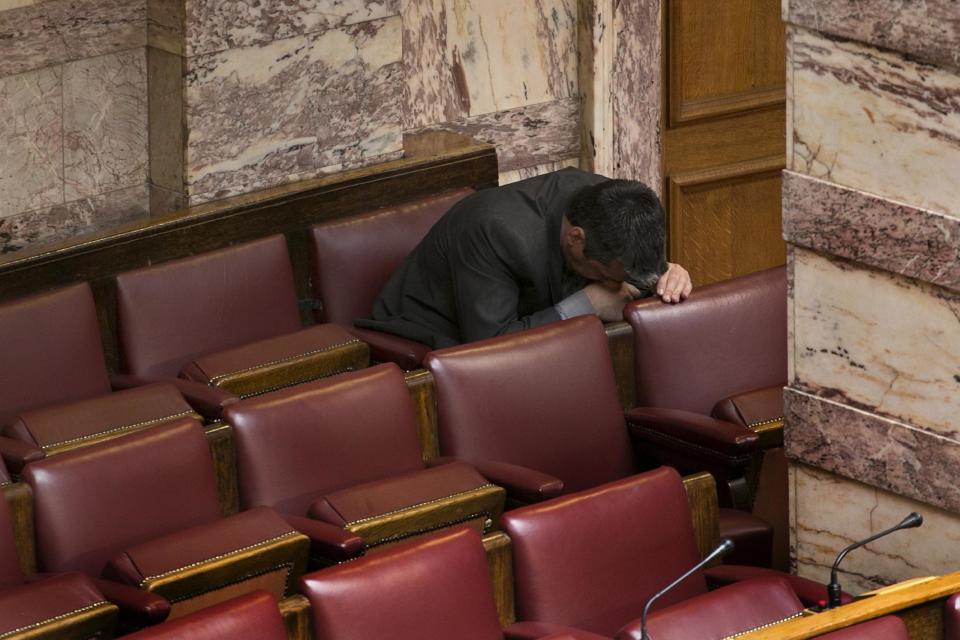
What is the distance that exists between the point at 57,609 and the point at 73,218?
1.50 metres

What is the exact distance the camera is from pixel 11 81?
367cm

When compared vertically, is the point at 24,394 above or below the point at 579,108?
below

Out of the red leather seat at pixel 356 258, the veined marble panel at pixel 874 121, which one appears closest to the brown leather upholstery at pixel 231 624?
the veined marble panel at pixel 874 121

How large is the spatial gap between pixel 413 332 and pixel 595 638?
126cm

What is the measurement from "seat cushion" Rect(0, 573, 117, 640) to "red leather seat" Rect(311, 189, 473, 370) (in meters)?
1.31

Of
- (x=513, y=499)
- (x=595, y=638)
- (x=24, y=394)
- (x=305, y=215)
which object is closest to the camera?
(x=595, y=638)

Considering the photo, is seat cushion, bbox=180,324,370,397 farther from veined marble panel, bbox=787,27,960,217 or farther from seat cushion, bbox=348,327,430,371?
veined marble panel, bbox=787,27,960,217

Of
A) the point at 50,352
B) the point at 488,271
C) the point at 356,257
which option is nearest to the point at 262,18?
the point at 356,257

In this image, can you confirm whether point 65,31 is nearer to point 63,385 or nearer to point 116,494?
point 63,385

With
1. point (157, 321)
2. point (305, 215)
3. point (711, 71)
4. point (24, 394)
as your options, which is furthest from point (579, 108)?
point (24, 394)

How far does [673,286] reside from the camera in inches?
135

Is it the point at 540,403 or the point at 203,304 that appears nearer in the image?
the point at 540,403

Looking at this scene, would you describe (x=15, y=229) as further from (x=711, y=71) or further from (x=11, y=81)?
(x=711, y=71)

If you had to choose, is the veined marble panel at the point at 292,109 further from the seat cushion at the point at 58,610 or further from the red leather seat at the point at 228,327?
the seat cushion at the point at 58,610
